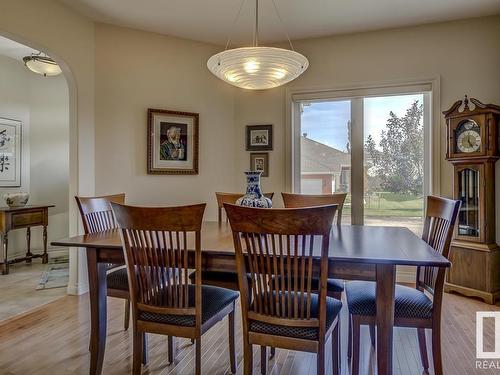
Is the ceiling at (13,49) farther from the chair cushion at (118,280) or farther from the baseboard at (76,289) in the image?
the chair cushion at (118,280)

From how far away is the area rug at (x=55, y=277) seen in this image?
12.1ft

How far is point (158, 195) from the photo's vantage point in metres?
3.96

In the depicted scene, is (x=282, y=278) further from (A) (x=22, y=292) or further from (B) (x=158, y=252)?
(A) (x=22, y=292)

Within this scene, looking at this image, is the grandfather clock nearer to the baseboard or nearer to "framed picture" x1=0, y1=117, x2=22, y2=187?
the baseboard

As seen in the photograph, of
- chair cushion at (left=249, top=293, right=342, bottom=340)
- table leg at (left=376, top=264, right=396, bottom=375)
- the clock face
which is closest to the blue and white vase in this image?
chair cushion at (left=249, top=293, right=342, bottom=340)

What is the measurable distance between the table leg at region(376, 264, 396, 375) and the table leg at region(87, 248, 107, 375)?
1.44 meters

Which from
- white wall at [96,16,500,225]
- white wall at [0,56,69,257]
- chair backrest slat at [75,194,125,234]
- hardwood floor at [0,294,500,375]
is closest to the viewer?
hardwood floor at [0,294,500,375]

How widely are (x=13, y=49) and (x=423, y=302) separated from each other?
495cm

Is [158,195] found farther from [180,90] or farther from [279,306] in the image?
[279,306]

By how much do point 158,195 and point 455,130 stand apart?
120 inches

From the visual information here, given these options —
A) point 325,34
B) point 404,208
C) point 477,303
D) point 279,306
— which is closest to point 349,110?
point 325,34

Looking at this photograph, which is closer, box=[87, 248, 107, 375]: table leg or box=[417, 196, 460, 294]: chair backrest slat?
box=[417, 196, 460, 294]: chair backrest slat

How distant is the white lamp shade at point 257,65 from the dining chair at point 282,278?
1167 mm

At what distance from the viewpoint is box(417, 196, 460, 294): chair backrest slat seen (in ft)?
6.09
